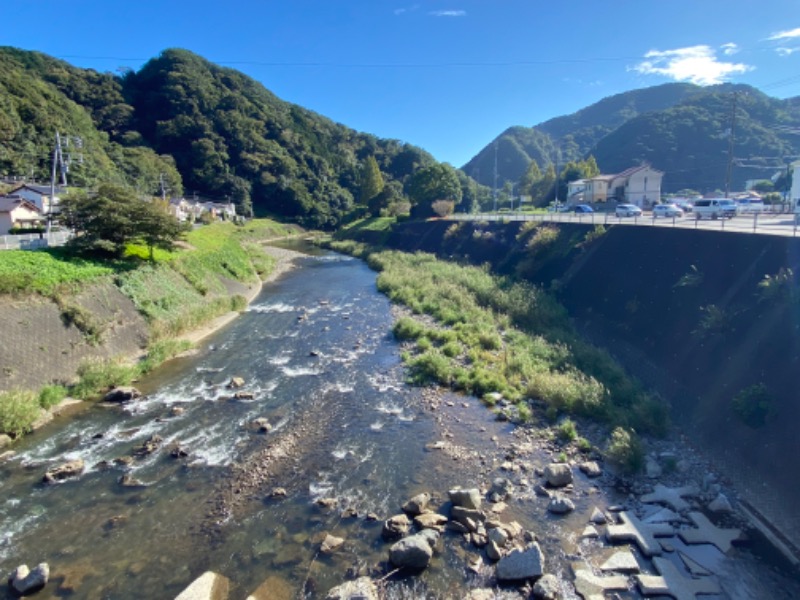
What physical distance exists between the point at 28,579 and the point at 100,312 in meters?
15.4

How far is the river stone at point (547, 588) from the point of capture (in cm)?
782

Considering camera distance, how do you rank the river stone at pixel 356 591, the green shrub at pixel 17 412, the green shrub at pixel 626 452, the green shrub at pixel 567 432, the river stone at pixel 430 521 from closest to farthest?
1. the river stone at pixel 356 591
2. the river stone at pixel 430 521
3. the green shrub at pixel 626 452
4. the green shrub at pixel 567 432
5. the green shrub at pixel 17 412

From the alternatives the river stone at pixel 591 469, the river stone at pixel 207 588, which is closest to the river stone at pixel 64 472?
→ the river stone at pixel 207 588

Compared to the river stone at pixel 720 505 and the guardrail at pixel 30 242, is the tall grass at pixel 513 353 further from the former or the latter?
the guardrail at pixel 30 242

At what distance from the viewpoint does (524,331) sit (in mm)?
22250

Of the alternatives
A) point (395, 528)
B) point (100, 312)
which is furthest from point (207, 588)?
point (100, 312)

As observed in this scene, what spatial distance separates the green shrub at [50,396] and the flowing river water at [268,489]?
1.01 m

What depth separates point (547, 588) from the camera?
7.91 metres

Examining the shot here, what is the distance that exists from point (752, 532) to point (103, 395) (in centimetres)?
1989

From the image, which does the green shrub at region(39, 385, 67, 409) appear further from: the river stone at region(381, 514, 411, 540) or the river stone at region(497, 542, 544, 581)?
the river stone at region(497, 542, 544, 581)

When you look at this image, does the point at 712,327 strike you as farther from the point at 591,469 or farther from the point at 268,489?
the point at 268,489

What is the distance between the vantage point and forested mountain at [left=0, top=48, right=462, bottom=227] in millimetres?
84062

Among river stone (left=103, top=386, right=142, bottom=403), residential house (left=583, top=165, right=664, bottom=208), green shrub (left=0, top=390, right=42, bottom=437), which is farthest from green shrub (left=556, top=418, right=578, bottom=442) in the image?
residential house (left=583, top=165, right=664, bottom=208)

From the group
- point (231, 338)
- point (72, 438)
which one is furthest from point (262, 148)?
point (72, 438)
